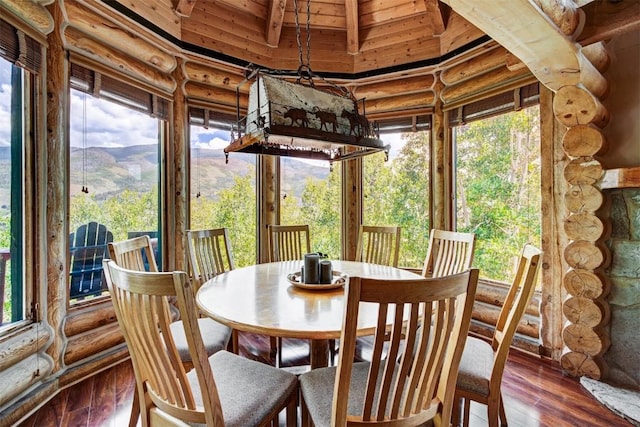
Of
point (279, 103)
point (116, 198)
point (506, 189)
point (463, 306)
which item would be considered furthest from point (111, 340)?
point (506, 189)

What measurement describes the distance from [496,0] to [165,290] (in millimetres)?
1988

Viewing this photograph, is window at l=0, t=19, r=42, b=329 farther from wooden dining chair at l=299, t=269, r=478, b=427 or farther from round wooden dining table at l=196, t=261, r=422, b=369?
wooden dining chair at l=299, t=269, r=478, b=427

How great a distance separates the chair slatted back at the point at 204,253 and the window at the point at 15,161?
1043 mm

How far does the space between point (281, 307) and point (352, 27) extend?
3.52m

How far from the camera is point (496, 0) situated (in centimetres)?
158

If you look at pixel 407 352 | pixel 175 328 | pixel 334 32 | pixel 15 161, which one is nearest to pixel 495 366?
pixel 407 352

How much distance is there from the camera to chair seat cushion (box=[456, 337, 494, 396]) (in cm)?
151

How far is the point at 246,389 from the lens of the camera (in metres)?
1.36

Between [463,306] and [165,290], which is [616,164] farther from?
[165,290]

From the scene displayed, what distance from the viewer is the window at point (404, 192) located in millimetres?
3781

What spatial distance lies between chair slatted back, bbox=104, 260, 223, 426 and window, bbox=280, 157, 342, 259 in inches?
107

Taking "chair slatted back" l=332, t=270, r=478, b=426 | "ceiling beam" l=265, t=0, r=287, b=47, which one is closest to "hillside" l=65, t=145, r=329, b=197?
"ceiling beam" l=265, t=0, r=287, b=47

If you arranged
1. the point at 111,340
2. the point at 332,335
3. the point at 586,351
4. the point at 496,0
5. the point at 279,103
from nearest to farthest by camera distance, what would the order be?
the point at 332,335 → the point at 496,0 → the point at 279,103 → the point at 586,351 → the point at 111,340

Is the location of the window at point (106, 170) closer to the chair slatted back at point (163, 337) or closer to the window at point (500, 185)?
the chair slatted back at point (163, 337)
